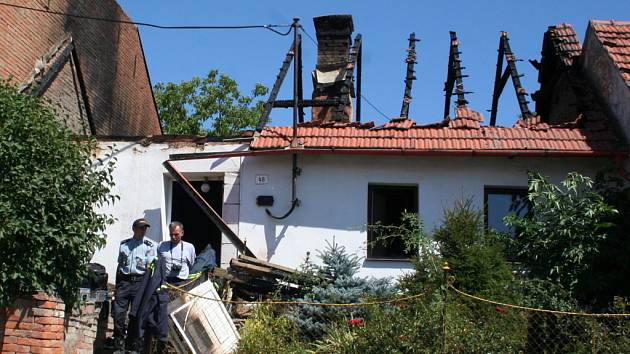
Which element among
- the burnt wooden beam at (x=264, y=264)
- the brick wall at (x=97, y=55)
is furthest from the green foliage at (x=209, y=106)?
the burnt wooden beam at (x=264, y=264)

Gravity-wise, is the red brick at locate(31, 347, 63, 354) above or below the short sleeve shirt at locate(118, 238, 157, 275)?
below

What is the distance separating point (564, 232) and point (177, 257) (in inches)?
212

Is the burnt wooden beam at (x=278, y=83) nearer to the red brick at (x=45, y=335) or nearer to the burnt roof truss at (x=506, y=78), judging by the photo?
the burnt roof truss at (x=506, y=78)

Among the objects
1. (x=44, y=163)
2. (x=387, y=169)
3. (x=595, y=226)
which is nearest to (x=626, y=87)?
(x=595, y=226)

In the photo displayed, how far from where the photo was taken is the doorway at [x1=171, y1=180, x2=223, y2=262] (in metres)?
14.2

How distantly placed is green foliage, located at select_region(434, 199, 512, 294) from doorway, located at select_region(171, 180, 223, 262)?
4.65 metres

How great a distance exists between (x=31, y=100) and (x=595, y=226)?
7717 millimetres

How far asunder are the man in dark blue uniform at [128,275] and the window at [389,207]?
13.3 feet

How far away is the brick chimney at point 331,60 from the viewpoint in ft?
57.1

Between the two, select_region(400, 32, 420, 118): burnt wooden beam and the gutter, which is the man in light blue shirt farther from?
select_region(400, 32, 420, 118): burnt wooden beam

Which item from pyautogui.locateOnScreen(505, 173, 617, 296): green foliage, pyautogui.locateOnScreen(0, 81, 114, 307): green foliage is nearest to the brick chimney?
pyautogui.locateOnScreen(505, 173, 617, 296): green foliage

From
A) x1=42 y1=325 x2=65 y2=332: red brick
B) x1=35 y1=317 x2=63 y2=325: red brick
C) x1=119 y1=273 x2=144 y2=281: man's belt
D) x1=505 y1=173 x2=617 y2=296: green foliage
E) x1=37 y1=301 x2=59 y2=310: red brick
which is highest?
x1=505 y1=173 x2=617 y2=296: green foliage

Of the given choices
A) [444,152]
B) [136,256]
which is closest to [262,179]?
[444,152]

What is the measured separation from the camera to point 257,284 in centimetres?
1167
